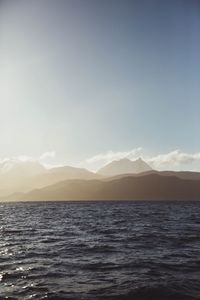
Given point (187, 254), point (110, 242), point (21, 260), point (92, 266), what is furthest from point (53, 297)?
point (110, 242)

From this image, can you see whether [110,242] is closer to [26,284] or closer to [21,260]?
[21,260]

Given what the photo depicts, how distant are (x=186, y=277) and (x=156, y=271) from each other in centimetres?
155

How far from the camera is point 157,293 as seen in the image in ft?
48.7

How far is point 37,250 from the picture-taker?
2492cm

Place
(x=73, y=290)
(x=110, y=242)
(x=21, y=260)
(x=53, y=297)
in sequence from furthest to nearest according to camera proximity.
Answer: (x=110, y=242) < (x=21, y=260) < (x=73, y=290) < (x=53, y=297)

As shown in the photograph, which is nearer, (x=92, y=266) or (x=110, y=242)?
(x=92, y=266)

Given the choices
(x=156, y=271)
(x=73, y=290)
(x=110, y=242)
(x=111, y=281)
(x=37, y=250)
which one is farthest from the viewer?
(x=110, y=242)

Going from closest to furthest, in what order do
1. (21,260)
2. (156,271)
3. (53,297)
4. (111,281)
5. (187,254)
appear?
(53,297) → (111,281) → (156,271) → (21,260) → (187,254)

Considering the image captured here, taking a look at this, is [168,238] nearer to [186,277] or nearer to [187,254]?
[187,254]

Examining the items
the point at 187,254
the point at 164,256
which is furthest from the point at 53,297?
the point at 187,254

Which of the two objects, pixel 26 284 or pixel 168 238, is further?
pixel 168 238

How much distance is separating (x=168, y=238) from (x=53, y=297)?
1836cm

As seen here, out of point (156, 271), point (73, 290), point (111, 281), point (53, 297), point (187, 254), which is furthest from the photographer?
point (187, 254)

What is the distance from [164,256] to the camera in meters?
22.5
